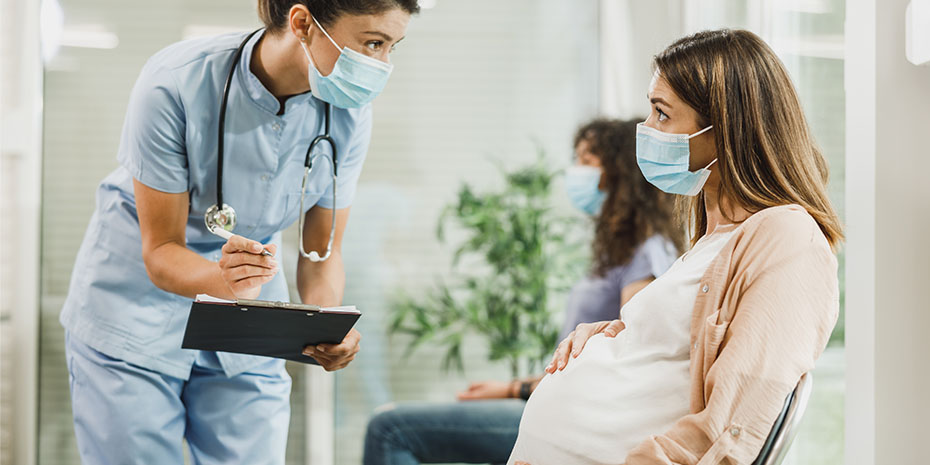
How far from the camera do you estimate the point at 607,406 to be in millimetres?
1033

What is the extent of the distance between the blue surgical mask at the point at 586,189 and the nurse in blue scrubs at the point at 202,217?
883 mm

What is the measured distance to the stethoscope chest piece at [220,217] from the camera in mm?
1331

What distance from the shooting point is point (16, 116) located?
257 cm

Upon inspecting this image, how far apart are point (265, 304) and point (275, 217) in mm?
388

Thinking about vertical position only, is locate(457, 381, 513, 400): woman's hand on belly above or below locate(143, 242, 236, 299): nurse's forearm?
below

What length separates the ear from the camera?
4.27ft

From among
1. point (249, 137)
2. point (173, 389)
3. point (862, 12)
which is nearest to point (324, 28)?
point (249, 137)

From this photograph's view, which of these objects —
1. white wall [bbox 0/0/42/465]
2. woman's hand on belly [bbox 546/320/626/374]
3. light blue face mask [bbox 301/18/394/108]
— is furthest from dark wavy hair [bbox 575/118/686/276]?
white wall [bbox 0/0/42/465]

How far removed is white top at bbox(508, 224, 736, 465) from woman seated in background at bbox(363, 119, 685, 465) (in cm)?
85

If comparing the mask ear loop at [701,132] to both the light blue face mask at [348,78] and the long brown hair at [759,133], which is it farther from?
the light blue face mask at [348,78]

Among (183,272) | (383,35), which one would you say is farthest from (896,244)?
(183,272)

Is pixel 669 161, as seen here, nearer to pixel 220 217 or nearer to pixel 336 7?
pixel 336 7

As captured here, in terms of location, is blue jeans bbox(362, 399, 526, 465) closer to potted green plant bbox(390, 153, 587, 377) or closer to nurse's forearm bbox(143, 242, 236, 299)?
potted green plant bbox(390, 153, 587, 377)

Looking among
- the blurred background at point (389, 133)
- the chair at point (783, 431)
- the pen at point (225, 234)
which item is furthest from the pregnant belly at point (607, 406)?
the blurred background at point (389, 133)
